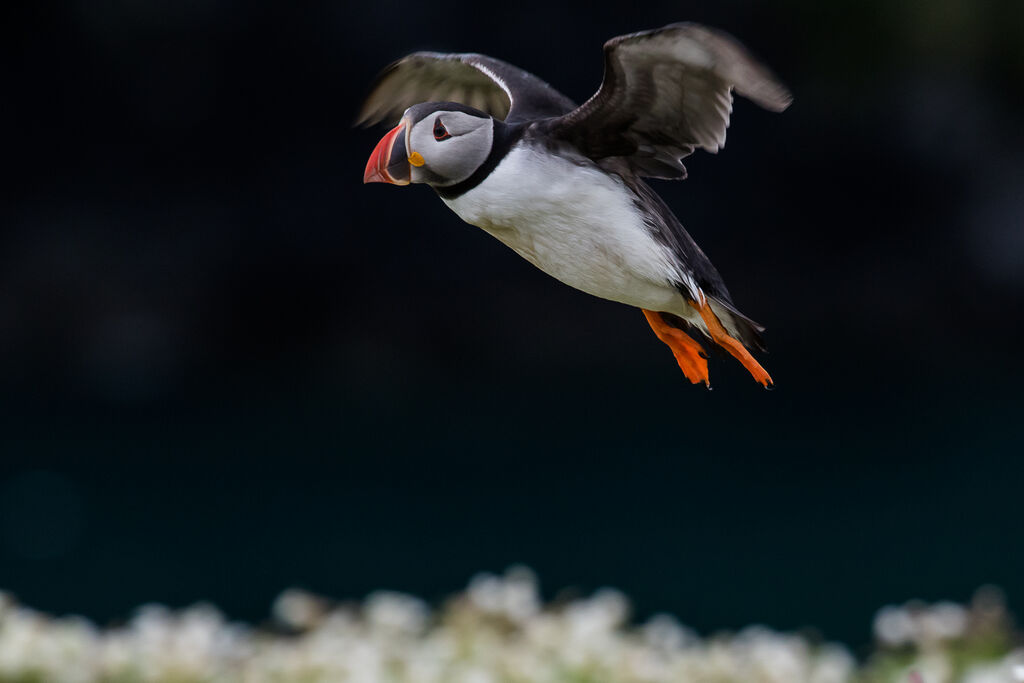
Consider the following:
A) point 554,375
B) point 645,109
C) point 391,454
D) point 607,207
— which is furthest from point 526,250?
point 554,375

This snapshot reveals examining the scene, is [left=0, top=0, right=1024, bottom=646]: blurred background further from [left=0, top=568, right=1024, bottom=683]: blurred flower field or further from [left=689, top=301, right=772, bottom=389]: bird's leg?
[left=689, top=301, right=772, bottom=389]: bird's leg

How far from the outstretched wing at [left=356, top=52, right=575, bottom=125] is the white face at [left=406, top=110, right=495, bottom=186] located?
23cm

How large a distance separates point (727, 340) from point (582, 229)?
23 cm

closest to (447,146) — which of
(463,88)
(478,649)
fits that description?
(463,88)

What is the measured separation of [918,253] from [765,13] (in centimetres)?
209

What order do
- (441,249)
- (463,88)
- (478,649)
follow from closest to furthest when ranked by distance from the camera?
(463,88)
(478,649)
(441,249)

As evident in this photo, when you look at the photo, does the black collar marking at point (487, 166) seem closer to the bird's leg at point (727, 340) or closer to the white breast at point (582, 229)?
the white breast at point (582, 229)

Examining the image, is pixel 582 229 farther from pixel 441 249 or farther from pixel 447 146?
pixel 441 249

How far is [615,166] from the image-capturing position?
135 cm

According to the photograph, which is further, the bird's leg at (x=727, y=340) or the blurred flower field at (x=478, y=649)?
the blurred flower field at (x=478, y=649)

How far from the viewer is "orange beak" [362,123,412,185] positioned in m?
1.13

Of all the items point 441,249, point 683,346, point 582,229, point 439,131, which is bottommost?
point 441,249

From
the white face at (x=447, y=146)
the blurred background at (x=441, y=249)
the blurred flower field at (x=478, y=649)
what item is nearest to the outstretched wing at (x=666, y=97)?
the white face at (x=447, y=146)

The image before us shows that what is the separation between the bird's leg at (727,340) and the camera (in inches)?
52.7
